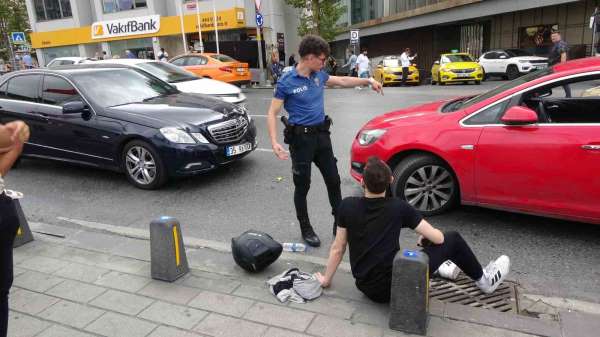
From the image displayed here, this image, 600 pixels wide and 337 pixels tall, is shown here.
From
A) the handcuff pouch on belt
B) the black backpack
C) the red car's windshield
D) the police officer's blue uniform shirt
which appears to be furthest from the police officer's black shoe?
the red car's windshield

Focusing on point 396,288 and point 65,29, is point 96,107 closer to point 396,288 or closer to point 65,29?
point 396,288

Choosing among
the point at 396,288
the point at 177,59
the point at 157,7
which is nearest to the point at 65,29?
the point at 157,7

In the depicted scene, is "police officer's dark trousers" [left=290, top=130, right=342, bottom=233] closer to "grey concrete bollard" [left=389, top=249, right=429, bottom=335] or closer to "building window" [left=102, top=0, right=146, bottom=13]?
"grey concrete bollard" [left=389, top=249, right=429, bottom=335]

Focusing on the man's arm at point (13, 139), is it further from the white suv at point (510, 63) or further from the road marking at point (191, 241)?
the white suv at point (510, 63)

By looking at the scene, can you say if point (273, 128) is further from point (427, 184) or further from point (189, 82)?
point (189, 82)

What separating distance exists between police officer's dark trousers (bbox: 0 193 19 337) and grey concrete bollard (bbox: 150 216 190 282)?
4.22 feet

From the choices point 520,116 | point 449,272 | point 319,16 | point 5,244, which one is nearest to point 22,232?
point 5,244

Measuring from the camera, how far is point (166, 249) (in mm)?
3475

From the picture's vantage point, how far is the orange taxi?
16.6 meters

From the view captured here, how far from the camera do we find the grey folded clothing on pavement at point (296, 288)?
319cm

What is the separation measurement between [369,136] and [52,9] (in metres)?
39.4

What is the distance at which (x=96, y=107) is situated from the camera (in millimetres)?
6113

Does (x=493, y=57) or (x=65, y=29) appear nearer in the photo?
(x=493, y=57)

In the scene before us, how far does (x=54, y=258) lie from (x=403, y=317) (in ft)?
9.68
